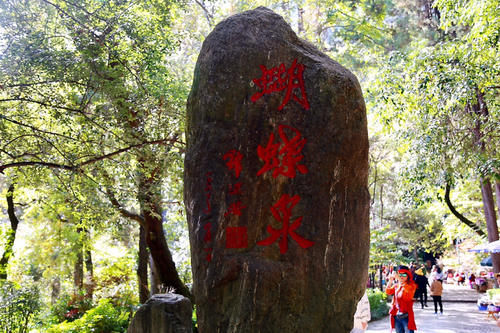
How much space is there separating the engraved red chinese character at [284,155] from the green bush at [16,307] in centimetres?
573

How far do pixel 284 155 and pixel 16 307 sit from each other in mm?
6039

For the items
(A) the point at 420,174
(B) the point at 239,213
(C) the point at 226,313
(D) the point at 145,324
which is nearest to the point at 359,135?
(B) the point at 239,213

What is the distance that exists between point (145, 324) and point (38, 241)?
1157 centimetres

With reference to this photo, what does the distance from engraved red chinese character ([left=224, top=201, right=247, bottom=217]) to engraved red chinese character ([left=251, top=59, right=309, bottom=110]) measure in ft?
3.31

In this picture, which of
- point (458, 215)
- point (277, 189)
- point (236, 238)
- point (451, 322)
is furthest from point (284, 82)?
point (458, 215)

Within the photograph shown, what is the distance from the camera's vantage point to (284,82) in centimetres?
424

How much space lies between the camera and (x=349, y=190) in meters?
4.05

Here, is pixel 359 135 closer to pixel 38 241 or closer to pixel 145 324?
pixel 145 324

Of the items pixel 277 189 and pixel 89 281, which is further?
pixel 89 281

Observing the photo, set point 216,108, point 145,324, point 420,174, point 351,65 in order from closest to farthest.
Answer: point 216,108, point 145,324, point 420,174, point 351,65

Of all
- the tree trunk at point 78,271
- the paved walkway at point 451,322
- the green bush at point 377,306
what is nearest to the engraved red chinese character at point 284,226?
the paved walkway at point 451,322

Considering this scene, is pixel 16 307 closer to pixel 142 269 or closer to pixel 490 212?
pixel 142 269

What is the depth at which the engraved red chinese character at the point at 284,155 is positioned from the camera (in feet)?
13.3

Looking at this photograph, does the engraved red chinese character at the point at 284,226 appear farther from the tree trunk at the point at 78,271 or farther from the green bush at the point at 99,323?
the tree trunk at the point at 78,271
